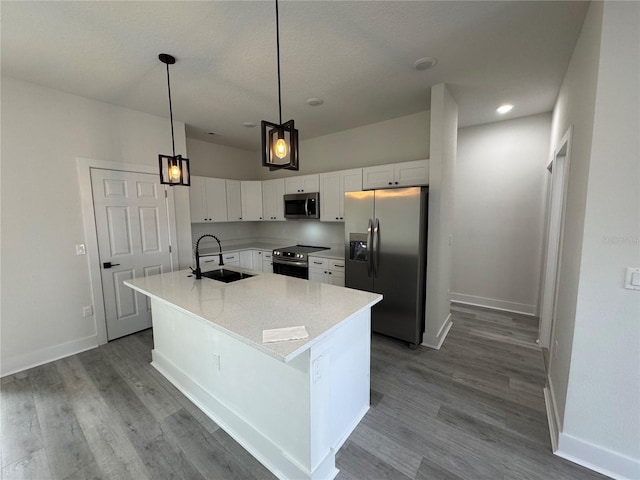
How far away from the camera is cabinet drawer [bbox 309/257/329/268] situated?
12.6ft

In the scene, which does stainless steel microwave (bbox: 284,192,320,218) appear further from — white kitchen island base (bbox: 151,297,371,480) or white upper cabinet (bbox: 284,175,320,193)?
white kitchen island base (bbox: 151,297,371,480)

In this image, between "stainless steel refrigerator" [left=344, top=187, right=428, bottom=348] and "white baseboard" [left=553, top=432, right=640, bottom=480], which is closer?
"white baseboard" [left=553, top=432, right=640, bottom=480]

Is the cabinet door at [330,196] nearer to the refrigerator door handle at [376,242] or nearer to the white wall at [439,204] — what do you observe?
the refrigerator door handle at [376,242]

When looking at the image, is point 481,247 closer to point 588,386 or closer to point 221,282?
point 588,386

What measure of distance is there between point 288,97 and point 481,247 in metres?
3.58

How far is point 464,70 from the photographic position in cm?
242

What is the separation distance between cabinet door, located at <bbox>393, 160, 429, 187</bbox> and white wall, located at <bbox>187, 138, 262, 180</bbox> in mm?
3189

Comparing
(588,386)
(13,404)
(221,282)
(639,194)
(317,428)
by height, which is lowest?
(13,404)

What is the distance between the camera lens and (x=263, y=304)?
183 cm

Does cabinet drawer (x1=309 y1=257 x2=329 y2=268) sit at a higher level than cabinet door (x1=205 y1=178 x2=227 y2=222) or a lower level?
lower

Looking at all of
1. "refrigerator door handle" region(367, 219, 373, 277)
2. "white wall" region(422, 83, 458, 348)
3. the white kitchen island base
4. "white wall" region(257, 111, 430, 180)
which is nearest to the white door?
the white kitchen island base

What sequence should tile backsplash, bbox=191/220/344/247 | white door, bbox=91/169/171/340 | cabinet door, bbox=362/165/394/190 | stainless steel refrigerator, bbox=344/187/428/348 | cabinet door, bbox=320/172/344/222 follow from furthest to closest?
tile backsplash, bbox=191/220/344/247, cabinet door, bbox=320/172/344/222, cabinet door, bbox=362/165/394/190, white door, bbox=91/169/171/340, stainless steel refrigerator, bbox=344/187/428/348

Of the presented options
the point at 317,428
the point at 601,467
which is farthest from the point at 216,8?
the point at 601,467

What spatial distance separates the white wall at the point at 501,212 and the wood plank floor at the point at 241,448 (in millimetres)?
1332
